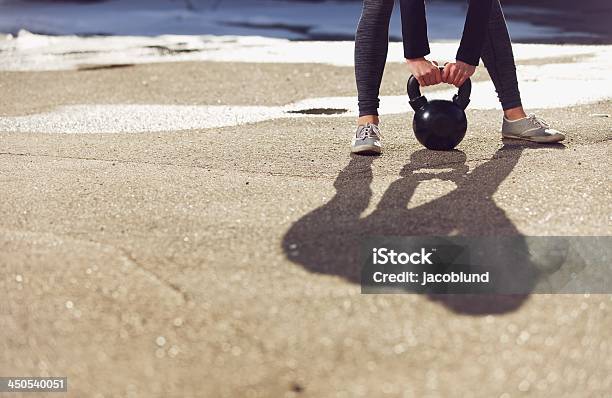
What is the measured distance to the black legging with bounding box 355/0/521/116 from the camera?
4672 millimetres

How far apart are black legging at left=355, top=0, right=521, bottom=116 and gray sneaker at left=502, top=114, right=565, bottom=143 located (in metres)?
0.11

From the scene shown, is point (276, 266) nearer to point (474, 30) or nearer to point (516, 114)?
point (474, 30)

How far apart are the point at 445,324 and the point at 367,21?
7.83ft

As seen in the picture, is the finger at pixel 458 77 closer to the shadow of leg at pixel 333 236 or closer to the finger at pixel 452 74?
the finger at pixel 452 74

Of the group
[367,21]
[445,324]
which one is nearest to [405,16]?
[367,21]

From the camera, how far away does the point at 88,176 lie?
175 inches

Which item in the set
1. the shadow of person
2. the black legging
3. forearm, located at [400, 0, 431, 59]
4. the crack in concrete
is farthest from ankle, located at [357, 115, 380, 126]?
the crack in concrete

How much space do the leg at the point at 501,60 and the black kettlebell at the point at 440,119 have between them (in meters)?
0.40

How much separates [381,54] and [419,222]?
1.46m

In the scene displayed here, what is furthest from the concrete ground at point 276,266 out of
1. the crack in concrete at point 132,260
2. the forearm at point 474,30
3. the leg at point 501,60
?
the forearm at point 474,30

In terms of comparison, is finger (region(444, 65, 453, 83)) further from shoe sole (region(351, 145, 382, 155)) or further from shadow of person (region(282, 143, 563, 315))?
shoe sole (region(351, 145, 382, 155))

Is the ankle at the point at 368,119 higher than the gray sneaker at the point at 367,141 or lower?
higher

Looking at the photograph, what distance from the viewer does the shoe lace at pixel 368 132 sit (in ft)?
15.8

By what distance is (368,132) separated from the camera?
15.8ft
